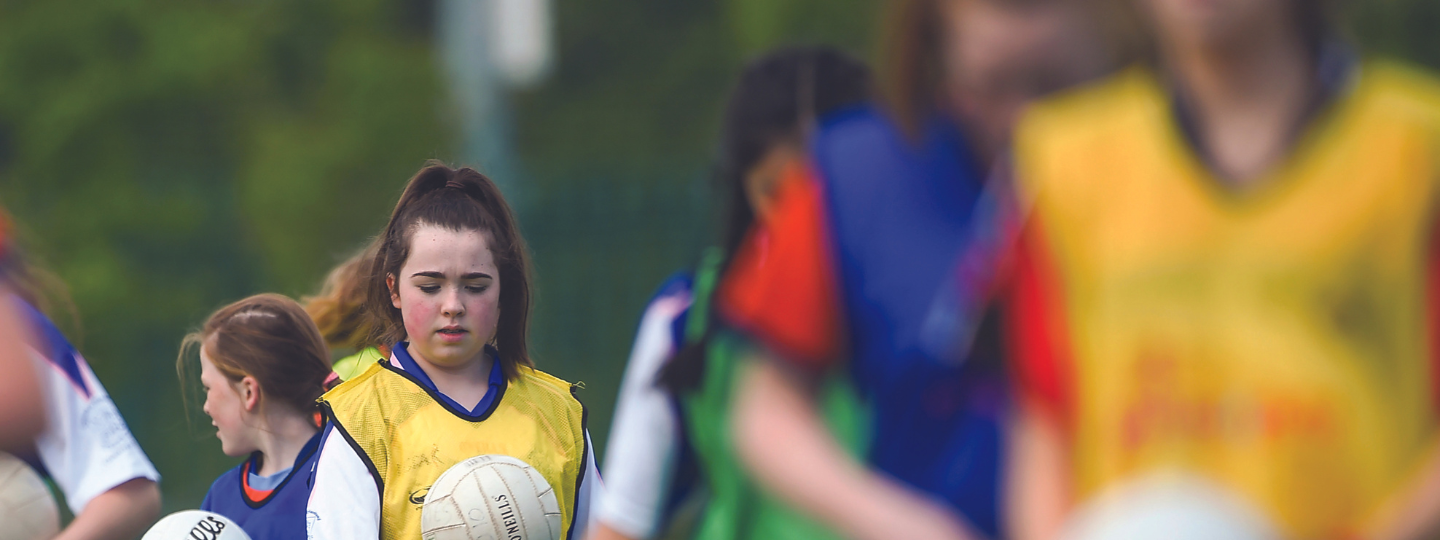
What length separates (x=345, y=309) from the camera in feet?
13.0

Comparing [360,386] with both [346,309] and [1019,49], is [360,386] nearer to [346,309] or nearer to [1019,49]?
[346,309]

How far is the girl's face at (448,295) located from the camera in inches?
130

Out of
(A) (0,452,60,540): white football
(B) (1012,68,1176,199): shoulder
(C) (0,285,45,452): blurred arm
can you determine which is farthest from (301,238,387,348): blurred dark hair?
(B) (1012,68,1176,199): shoulder

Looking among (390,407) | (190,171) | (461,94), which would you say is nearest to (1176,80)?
(390,407)

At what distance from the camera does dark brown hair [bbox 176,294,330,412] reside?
12.4 ft

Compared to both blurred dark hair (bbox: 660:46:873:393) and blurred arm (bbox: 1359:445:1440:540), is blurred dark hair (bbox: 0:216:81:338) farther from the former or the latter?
blurred arm (bbox: 1359:445:1440:540)

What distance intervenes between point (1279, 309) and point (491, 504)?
2083 mm

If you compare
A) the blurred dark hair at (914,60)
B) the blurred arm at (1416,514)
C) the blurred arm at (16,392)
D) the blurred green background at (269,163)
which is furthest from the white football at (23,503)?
the blurred green background at (269,163)

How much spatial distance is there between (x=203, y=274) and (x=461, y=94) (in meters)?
3.34

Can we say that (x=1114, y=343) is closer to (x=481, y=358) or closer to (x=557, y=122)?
(x=481, y=358)

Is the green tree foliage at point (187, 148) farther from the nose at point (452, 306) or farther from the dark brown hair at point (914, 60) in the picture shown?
the dark brown hair at point (914, 60)

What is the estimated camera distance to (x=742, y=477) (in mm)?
2250

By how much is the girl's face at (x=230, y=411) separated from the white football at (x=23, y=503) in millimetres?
535

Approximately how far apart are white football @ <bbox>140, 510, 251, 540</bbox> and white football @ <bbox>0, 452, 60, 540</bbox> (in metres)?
0.24
